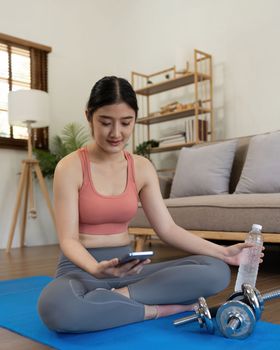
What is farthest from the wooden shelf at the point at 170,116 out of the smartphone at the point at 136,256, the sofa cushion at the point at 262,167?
the smartphone at the point at 136,256

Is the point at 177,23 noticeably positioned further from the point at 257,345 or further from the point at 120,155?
the point at 257,345

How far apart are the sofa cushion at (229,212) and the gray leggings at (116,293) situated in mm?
762

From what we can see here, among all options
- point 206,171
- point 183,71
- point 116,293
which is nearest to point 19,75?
point 183,71

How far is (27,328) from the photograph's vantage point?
1249mm

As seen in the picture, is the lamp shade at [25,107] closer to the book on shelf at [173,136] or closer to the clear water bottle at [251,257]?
the book on shelf at [173,136]

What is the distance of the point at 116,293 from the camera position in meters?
1.20

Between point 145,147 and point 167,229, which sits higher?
point 145,147

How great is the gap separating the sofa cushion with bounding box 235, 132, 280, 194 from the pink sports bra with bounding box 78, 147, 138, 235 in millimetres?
1332

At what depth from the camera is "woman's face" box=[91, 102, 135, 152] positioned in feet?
4.08

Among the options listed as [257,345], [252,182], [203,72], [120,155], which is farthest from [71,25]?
[257,345]

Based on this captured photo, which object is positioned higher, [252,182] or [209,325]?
[252,182]

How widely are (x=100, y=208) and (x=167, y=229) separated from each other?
25 cm

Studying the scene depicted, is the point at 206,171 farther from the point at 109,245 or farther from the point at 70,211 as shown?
the point at 70,211

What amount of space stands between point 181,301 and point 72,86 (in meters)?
3.60
